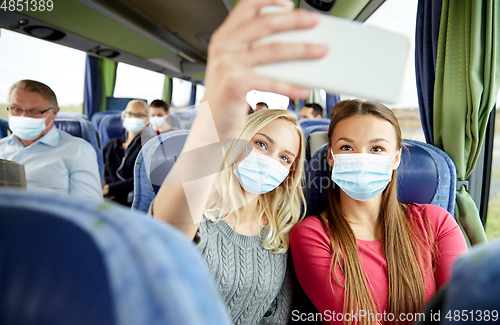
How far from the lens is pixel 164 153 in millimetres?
1516

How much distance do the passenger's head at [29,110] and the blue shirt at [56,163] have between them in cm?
7

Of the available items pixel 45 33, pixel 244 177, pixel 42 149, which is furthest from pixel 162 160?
pixel 45 33

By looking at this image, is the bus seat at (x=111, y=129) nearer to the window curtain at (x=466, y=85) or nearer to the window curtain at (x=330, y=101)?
the window curtain at (x=466, y=85)

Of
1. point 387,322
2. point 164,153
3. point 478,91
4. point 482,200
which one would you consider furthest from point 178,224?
point 482,200

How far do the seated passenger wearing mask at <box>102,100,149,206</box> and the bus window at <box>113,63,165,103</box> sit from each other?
336 cm

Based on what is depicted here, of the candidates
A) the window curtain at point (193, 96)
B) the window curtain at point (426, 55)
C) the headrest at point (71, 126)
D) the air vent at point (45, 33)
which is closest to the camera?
the window curtain at point (426, 55)

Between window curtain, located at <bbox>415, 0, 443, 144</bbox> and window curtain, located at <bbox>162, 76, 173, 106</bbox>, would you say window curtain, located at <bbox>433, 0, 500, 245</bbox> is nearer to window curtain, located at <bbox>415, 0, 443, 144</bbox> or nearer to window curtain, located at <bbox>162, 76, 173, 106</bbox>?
window curtain, located at <bbox>415, 0, 443, 144</bbox>

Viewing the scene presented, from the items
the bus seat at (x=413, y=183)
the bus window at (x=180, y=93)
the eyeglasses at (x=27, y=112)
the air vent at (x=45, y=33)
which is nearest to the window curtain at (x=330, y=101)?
the bus window at (x=180, y=93)

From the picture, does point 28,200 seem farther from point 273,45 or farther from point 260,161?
point 260,161

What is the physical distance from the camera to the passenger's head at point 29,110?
91.0 inches

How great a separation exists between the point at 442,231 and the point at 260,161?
916mm

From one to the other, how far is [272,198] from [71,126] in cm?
214

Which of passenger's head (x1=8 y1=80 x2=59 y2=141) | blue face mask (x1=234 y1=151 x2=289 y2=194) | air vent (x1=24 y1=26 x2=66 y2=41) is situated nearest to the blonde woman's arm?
blue face mask (x1=234 y1=151 x2=289 y2=194)

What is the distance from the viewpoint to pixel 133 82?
292 inches
